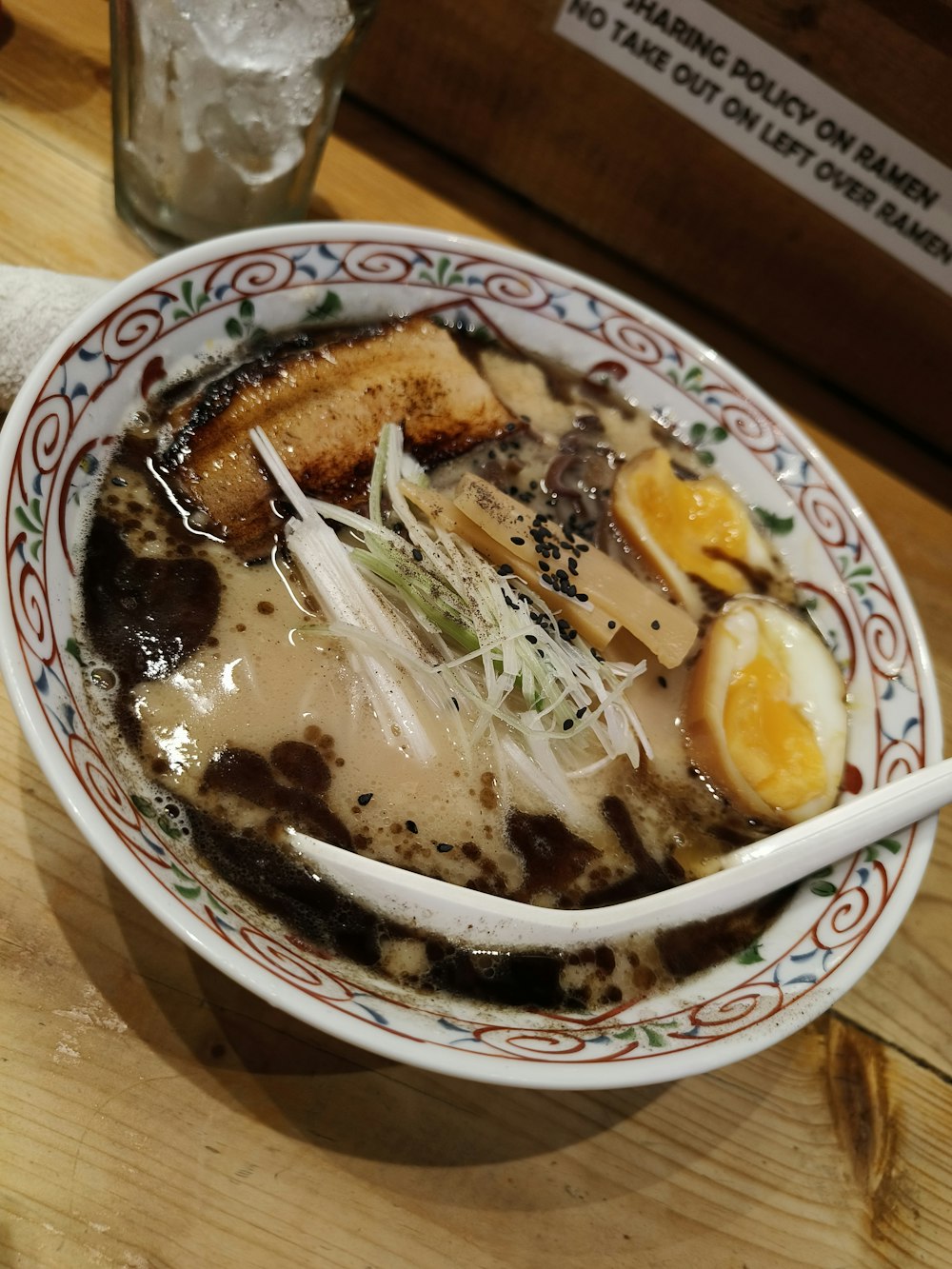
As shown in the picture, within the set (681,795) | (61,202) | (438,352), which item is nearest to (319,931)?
(681,795)

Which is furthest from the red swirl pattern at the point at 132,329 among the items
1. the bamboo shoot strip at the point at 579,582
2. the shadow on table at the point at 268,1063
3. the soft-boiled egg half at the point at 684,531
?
the soft-boiled egg half at the point at 684,531

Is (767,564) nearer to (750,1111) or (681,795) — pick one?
(681,795)

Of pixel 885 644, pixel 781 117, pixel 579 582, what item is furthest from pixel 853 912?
→ pixel 781 117

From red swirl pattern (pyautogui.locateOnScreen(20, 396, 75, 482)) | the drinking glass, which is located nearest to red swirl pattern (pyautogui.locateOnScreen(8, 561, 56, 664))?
red swirl pattern (pyautogui.locateOnScreen(20, 396, 75, 482))

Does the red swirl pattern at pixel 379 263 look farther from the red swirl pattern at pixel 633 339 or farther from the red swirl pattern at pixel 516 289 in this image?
the red swirl pattern at pixel 633 339

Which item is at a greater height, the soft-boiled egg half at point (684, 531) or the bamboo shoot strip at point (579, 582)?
the soft-boiled egg half at point (684, 531)

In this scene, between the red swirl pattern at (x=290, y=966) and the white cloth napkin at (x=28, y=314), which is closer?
the red swirl pattern at (x=290, y=966)
